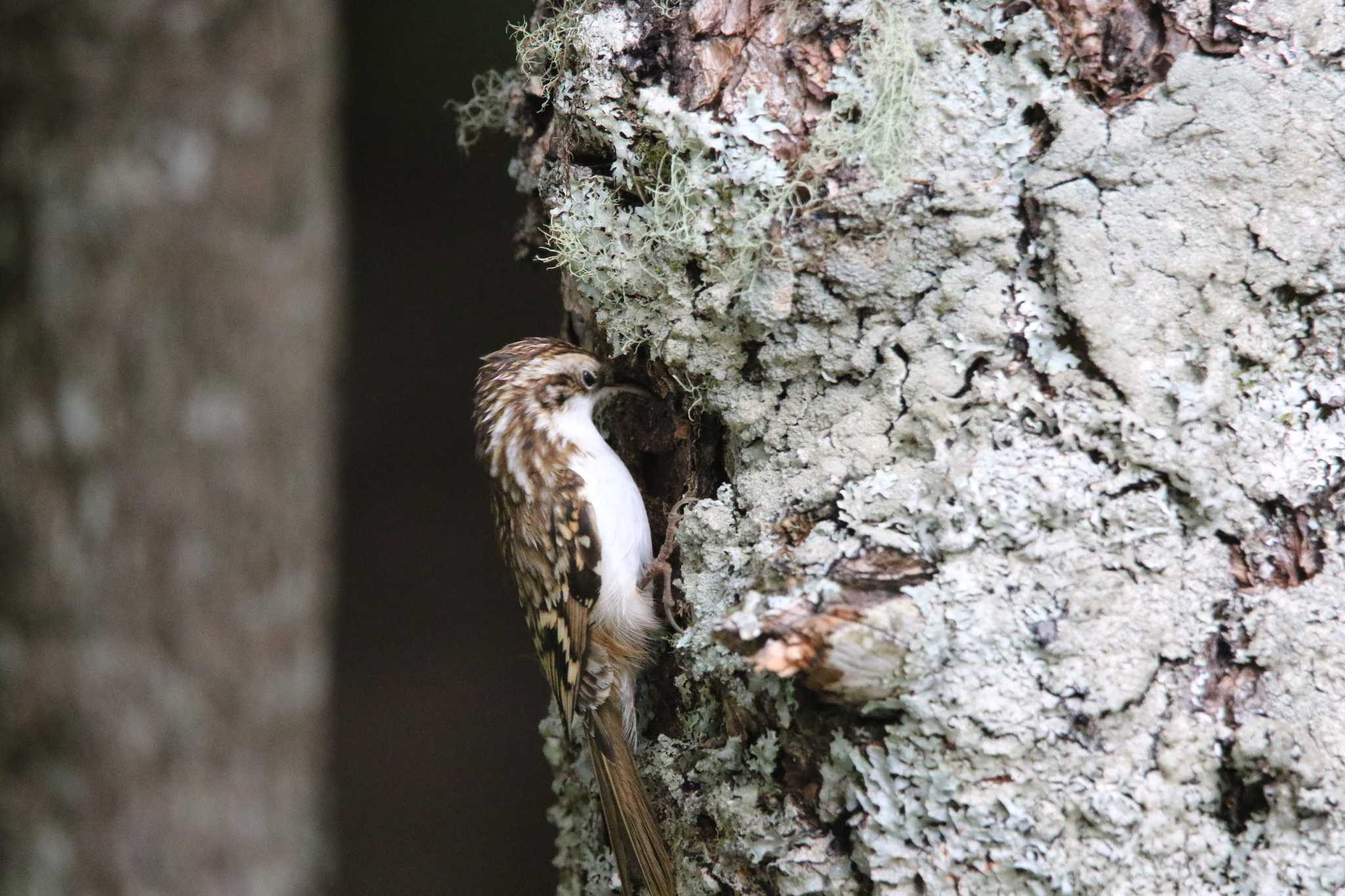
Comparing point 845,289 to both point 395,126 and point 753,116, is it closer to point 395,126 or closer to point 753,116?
point 753,116

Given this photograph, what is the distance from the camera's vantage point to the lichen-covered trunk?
54.1 inches

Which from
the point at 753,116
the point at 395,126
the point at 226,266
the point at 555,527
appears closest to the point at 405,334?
the point at 395,126

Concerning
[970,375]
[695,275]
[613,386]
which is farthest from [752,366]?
[613,386]

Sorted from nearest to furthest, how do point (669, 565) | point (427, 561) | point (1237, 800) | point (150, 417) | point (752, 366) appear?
point (1237, 800) < point (752, 366) < point (669, 565) < point (150, 417) < point (427, 561)

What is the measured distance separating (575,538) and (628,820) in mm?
605

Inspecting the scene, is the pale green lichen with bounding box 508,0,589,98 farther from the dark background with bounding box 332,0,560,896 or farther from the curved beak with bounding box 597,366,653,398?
the dark background with bounding box 332,0,560,896

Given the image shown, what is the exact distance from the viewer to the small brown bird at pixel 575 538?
2.02 metres

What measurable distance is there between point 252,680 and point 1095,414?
2970mm

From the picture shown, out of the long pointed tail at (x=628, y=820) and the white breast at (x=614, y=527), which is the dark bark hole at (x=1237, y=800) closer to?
the long pointed tail at (x=628, y=820)

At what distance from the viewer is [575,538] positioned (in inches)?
88.0

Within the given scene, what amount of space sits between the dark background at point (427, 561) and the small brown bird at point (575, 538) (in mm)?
2028

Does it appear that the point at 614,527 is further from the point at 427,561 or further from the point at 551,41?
the point at 427,561

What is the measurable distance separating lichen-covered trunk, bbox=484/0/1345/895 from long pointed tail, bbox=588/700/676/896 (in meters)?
0.11

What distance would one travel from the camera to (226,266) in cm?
346
